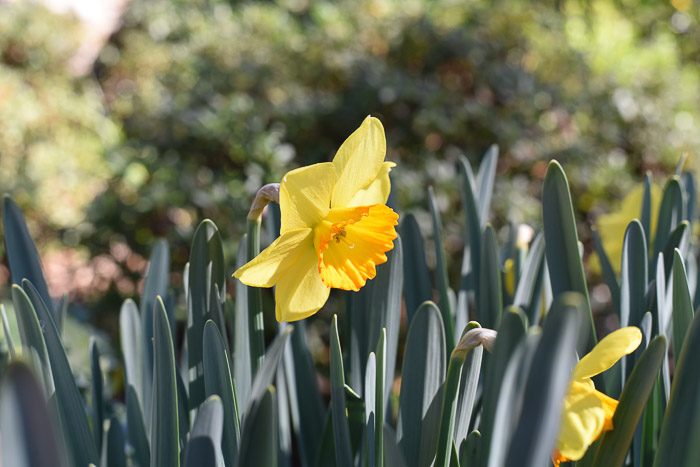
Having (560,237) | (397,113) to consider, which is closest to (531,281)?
(560,237)

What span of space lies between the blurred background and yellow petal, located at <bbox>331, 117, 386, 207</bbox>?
171 cm

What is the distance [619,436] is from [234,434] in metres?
0.34

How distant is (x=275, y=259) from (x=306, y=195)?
7cm

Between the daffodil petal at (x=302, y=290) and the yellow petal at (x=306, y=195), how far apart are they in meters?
0.03

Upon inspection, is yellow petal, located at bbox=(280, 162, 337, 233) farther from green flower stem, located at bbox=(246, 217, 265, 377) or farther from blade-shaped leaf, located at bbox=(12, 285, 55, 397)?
blade-shaped leaf, located at bbox=(12, 285, 55, 397)

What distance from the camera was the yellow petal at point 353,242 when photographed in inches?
30.4

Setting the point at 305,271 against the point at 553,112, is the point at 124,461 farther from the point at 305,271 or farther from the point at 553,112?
the point at 553,112

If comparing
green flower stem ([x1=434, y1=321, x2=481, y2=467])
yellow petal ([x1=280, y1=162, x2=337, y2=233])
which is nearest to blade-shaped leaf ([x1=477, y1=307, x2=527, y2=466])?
green flower stem ([x1=434, y1=321, x2=481, y2=467])

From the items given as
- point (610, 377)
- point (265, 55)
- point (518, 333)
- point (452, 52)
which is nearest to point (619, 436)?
point (518, 333)

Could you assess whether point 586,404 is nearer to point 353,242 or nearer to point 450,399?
point 450,399

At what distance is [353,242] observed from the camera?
2.64 feet

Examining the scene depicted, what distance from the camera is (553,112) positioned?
3.18 m

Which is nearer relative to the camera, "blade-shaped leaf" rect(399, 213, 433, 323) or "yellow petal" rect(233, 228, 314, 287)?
"yellow petal" rect(233, 228, 314, 287)

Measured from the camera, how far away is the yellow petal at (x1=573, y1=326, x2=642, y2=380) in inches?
23.2
